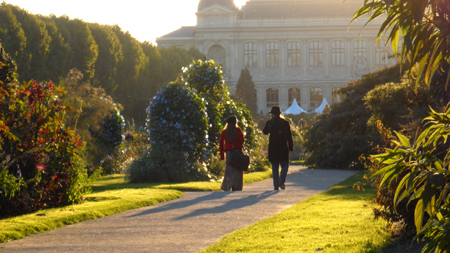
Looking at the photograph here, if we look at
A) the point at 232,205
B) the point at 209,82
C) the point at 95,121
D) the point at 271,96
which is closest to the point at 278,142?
the point at 232,205

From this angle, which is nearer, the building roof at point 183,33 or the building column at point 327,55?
the building column at point 327,55

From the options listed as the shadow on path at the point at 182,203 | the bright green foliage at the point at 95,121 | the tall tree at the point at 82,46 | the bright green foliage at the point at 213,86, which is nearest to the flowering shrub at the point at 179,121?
the bright green foliage at the point at 213,86

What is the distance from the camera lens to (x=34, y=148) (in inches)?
311

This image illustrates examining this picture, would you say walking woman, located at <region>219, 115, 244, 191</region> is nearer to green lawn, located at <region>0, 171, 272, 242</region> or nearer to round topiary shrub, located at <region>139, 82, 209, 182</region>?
green lawn, located at <region>0, 171, 272, 242</region>

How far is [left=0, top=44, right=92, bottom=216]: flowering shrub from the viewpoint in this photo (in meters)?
7.70

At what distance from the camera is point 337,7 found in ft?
243

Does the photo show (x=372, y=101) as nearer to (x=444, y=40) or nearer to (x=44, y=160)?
(x=44, y=160)

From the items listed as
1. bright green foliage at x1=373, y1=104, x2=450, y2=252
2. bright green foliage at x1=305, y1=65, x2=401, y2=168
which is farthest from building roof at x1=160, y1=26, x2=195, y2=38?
bright green foliage at x1=373, y1=104, x2=450, y2=252

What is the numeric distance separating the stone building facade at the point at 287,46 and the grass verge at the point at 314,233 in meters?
66.0

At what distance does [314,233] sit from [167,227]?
1779mm

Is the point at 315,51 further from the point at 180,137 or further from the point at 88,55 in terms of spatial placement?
the point at 180,137

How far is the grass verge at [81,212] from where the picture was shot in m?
6.41

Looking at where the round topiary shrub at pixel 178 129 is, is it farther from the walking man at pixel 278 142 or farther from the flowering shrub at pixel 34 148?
the flowering shrub at pixel 34 148

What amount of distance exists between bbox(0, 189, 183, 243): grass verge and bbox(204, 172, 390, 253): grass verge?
222cm
